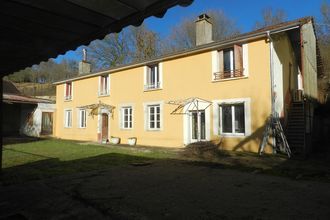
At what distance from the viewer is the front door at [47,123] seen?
25.8m

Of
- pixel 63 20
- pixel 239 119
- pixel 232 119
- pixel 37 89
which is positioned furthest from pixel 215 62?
pixel 37 89

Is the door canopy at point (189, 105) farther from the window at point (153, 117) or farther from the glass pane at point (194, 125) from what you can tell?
the window at point (153, 117)

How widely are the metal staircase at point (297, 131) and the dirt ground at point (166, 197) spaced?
4.87 meters

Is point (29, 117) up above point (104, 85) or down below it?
below

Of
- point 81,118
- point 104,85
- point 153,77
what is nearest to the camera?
point 153,77

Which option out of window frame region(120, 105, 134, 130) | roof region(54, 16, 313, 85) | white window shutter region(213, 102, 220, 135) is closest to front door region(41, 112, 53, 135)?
window frame region(120, 105, 134, 130)

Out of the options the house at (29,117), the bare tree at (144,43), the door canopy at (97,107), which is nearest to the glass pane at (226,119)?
the door canopy at (97,107)

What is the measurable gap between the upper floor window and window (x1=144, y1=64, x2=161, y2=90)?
4064 mm

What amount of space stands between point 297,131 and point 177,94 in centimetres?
624

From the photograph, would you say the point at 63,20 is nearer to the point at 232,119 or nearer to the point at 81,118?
the point at 232,119

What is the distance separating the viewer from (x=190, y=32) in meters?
30.6

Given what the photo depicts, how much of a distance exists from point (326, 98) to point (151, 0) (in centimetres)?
2311

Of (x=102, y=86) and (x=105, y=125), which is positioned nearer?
(x=105, y=125)

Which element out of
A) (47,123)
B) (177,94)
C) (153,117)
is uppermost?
(177,94)
